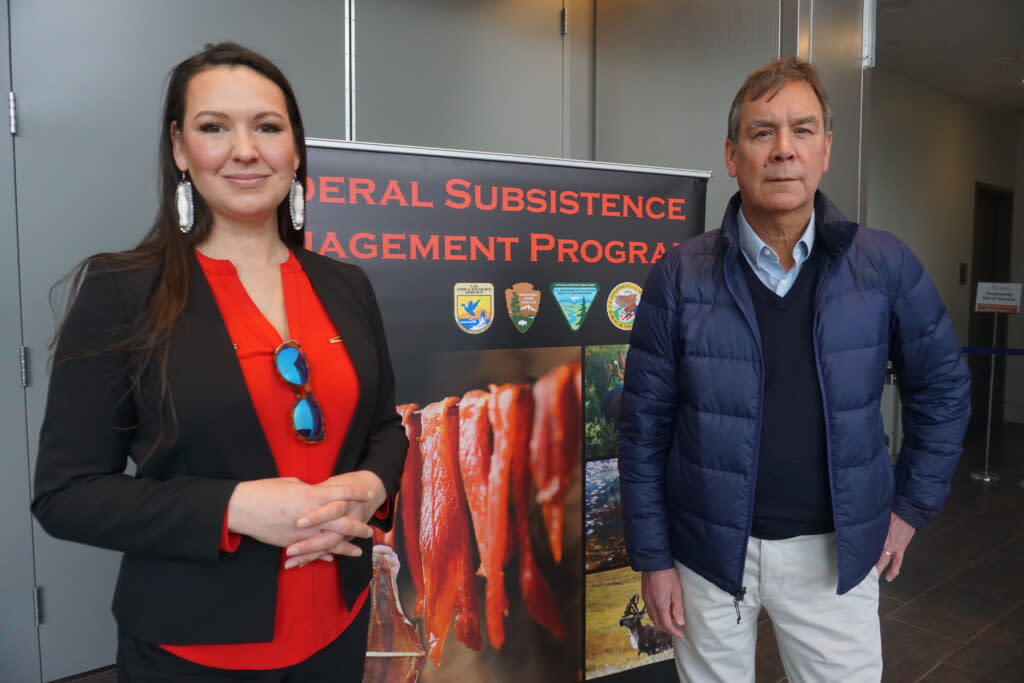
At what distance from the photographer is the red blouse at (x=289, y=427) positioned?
102cm

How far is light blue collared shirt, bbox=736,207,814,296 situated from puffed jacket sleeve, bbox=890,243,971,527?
0.62 feet

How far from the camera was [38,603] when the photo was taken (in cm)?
267

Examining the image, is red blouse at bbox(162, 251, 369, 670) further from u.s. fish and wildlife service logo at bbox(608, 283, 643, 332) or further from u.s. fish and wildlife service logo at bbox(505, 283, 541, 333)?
u.s. fish and wildlife service logo at bbox(608, 283, 643, 332)

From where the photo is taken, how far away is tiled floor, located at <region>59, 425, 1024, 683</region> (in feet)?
9.09

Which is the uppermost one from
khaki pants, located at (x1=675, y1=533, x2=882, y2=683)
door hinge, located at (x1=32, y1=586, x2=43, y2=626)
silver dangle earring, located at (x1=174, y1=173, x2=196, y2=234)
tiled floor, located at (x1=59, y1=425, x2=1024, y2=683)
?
silver dangle earring, located at (x1=174, y1=173, x2=196, y2=234)

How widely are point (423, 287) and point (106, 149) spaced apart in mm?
1582

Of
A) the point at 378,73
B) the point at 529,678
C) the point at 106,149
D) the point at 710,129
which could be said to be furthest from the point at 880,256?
the point at 106,149

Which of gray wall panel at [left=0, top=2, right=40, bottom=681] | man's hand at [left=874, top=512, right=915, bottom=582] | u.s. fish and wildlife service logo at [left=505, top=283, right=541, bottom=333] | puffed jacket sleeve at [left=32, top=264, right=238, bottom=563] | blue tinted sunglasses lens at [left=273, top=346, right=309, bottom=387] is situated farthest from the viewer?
gray wall panel at [left=0, top=2, right=40, bottom=681]

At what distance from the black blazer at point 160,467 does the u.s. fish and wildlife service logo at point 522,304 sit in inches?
46.3

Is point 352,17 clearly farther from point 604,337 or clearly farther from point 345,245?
point 604,337

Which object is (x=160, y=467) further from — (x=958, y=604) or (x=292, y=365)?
(x=958, y=604)

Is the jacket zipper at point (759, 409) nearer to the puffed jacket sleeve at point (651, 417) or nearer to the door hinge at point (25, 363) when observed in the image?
the puffed jacket sleeve at point (651, 417)

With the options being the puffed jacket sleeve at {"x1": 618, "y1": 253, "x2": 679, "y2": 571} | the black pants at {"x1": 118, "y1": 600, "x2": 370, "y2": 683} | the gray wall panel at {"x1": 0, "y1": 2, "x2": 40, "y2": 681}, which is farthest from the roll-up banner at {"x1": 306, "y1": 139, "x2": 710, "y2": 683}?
the gray wall panel at {"x1": 0, "y1": 2, "x2": 40, "y2": 681}

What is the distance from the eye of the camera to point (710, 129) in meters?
3.30
